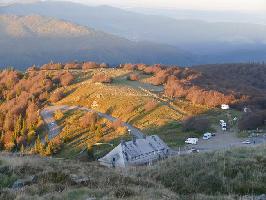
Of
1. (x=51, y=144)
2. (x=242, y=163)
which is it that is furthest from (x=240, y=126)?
(x=242, y=163)

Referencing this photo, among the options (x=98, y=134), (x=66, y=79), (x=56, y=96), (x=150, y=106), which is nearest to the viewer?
(x=98, y=134)

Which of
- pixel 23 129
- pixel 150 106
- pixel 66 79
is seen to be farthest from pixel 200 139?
pixel 66 79

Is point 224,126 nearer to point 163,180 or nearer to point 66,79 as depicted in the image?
point 66,79

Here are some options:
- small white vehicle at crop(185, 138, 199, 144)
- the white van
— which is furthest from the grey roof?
the white van

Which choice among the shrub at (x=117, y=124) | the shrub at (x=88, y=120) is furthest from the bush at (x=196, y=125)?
the shrub at (x=88, y=120)

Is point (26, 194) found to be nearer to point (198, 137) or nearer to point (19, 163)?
point (19, 163)

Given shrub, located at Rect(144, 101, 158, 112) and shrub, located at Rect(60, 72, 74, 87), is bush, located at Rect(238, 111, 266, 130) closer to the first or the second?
shrub, located at Rect(144, 101, 158, 112)

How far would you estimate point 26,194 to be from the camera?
1241 cm

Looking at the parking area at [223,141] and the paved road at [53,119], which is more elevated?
the parking area at [223,141]

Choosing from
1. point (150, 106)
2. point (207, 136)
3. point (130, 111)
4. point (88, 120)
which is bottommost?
point (88, 120)

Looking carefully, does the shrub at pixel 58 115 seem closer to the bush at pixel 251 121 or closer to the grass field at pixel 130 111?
the grass field at pixel 130 111

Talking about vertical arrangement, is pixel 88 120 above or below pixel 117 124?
below

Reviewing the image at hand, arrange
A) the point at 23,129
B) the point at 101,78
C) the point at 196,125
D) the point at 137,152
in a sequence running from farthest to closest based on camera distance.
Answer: the point at 101,78
the point at 23,129
the point at 196,125
the point at 137,152

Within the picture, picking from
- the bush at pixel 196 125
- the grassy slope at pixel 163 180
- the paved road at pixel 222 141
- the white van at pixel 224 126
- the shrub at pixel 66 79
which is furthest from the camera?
the shrub at pixel 66 79
